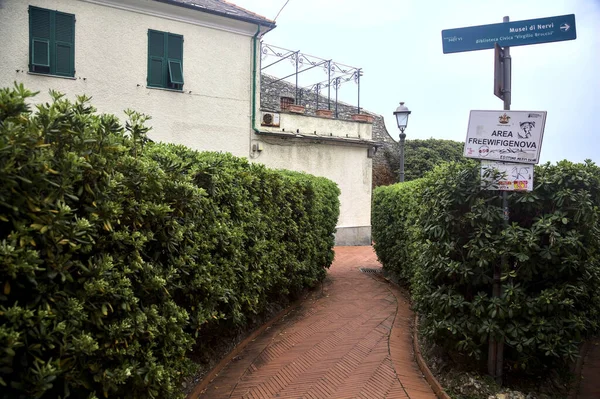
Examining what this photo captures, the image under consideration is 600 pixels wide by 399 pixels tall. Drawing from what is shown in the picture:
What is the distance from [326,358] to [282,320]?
60.5 inches

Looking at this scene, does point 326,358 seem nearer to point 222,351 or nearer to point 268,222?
point 222,351

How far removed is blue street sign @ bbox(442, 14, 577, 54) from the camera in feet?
12.4

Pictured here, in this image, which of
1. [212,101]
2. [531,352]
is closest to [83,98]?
[531,352]

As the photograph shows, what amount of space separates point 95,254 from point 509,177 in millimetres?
3239

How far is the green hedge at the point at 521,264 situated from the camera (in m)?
3.68

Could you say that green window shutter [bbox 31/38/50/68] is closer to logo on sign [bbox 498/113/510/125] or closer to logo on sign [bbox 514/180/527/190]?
logo on sign [bbox 498/113/510/125]

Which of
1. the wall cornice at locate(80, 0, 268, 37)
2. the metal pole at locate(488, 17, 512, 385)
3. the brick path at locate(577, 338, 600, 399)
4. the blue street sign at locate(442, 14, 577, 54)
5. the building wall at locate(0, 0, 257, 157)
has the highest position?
the wall cornice at locate(80, 0, 268, 37)

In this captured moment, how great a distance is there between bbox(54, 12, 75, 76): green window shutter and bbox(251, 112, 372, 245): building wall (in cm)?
496

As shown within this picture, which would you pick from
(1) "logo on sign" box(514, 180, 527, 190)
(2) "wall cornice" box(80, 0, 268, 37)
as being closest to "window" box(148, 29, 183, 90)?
(2) "wall cornice" box(80, 0, 268, 37)

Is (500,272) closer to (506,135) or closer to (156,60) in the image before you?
(506,135)

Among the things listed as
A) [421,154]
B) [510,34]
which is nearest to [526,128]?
[510,34]

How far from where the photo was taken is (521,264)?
3.79m

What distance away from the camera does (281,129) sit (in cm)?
1336

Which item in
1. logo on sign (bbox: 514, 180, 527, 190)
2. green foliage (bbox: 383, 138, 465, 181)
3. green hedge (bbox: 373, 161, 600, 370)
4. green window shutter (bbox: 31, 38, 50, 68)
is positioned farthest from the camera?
green foliage (bbox: 383, 138, 465, 181)
